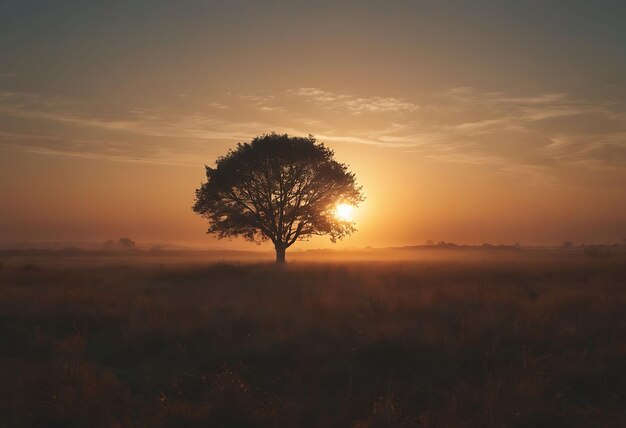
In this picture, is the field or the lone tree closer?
the field

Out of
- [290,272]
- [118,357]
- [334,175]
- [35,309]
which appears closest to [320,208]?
[334,175]

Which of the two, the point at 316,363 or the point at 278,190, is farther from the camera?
the point at 278,190

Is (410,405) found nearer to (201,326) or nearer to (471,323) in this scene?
(471,323)

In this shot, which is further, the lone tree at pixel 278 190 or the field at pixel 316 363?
the lone tree at pixel 278 190

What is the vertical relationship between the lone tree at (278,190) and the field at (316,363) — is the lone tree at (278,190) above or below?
above

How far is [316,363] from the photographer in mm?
9070

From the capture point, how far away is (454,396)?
7.16m

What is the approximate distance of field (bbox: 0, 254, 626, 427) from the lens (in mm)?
6980

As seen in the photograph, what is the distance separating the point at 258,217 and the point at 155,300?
2105 cm

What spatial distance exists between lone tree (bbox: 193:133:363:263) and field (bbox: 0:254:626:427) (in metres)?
21.9

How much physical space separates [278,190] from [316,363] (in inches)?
1140

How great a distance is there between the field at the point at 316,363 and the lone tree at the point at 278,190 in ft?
71.8

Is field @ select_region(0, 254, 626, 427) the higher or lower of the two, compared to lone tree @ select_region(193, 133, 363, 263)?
lower

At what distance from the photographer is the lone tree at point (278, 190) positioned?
36656 millimetres
